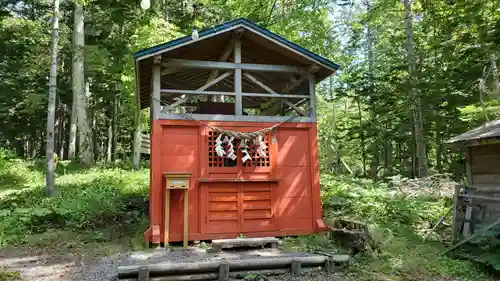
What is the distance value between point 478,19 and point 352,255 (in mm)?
6629

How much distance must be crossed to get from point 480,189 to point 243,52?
610 centimetres

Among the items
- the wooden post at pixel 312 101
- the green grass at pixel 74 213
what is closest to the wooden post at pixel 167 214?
the green grass at pixel 74 213

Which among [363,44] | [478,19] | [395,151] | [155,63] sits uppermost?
[363,44]

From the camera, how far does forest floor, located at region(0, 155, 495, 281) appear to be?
597cm

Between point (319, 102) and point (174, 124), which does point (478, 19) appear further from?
point (319, 102)

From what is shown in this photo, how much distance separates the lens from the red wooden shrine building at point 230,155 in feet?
24.6

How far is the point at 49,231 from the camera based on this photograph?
8234mm

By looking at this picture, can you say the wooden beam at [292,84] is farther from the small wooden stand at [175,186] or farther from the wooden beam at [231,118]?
the small wooden stand at [175,186]

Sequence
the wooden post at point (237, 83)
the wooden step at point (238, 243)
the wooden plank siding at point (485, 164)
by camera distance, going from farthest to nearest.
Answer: the wooden post at point (237, 83)
the wooden plank siding at point (485, 164)
the wooden step at point (238, 243)

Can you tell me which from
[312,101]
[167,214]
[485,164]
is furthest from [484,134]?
[167,214]

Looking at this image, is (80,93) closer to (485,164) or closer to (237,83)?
(237,83)

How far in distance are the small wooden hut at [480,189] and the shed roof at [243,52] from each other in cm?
344

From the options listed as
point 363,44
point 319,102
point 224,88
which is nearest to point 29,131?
point 224,88

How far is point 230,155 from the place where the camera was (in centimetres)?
779
